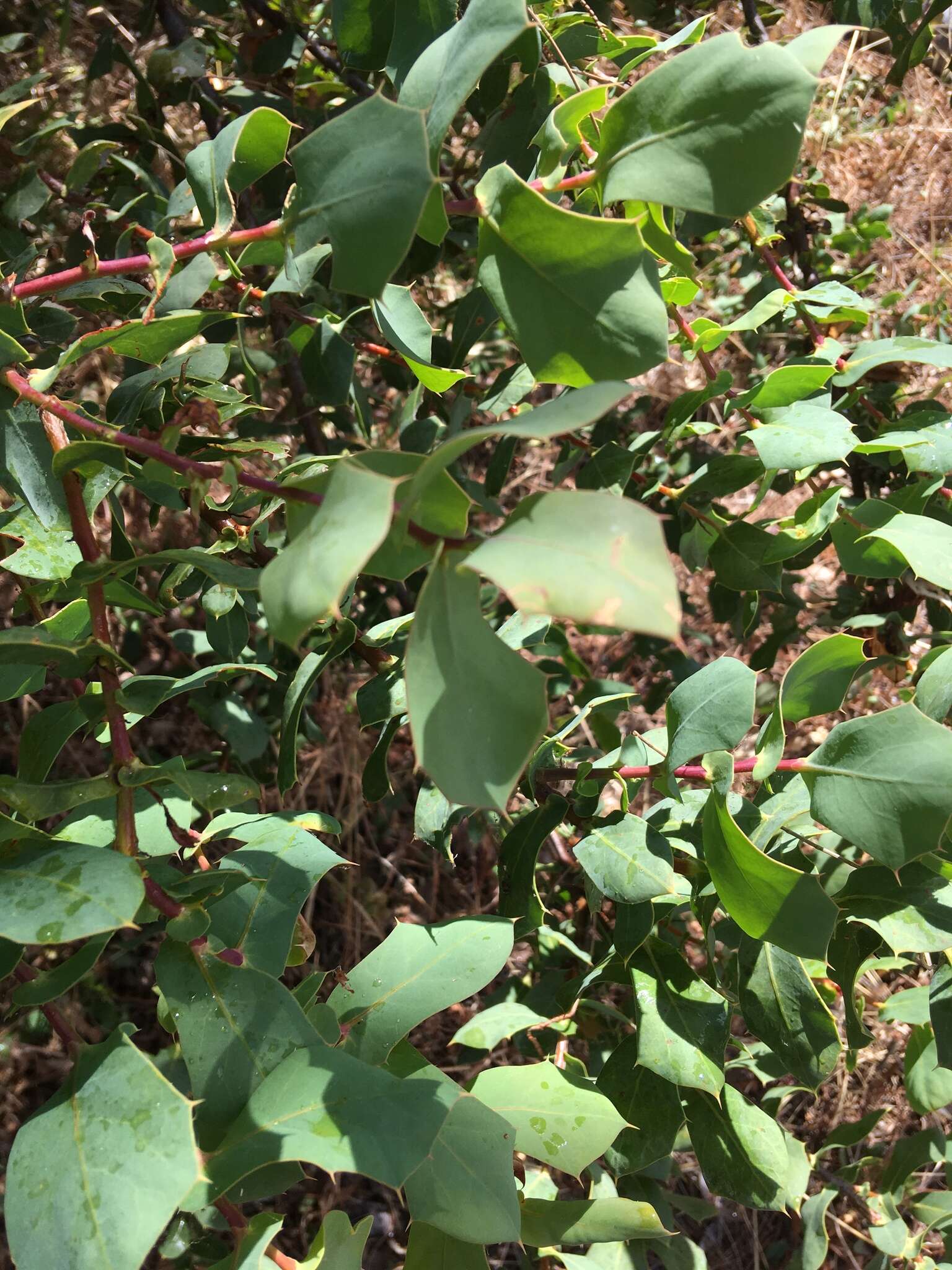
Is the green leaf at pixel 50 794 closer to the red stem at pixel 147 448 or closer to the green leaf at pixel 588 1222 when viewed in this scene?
the red stem at pixel 147 448

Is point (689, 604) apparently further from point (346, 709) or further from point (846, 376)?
point (846, 376)

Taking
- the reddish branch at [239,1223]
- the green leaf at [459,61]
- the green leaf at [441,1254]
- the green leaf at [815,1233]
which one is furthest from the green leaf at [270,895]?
the green leaf at [815,1233]

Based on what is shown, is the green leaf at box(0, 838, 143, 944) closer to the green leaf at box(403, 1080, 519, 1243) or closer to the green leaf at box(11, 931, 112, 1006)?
the green leaf at box(11, 931, 112, 1006)

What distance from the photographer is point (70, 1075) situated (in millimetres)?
617

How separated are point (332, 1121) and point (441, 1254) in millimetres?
257

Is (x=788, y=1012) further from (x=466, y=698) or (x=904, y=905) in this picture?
(x=466, y=698)

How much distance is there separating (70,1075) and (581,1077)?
472 mm

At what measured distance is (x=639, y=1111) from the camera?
3.04ft

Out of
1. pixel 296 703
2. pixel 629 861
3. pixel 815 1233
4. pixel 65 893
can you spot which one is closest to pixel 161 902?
pixel 65 893

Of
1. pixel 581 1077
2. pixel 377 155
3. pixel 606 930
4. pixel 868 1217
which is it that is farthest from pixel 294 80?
pixel 868 1217

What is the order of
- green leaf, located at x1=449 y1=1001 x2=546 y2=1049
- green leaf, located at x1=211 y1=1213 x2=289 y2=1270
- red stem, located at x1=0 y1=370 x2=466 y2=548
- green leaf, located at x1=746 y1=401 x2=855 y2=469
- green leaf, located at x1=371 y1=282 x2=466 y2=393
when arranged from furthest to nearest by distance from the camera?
1. green leaf, located at x1=449 y1=1001 x2=546 y2=1049
2. green leaf, located at x1=746 y1=401 x2=855 y2=469
3. green leaf, located at x1=371 y1=282 x2=466 y2=393
4. green leaf, located at x1=211 y1=1213 x2=289 y2=1270
5. red stem, located at x1=0 y1=370 x2=466 y2=548

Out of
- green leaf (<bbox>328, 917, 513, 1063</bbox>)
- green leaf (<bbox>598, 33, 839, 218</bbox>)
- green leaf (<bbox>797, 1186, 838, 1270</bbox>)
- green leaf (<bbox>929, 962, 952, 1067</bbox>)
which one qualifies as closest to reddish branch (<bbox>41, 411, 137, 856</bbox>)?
green leaf (<bbox>328, 917, 513, 1063</bbox>)

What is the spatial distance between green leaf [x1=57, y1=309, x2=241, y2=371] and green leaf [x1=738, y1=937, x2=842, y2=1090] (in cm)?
67

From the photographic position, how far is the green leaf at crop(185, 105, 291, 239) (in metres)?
0.66
